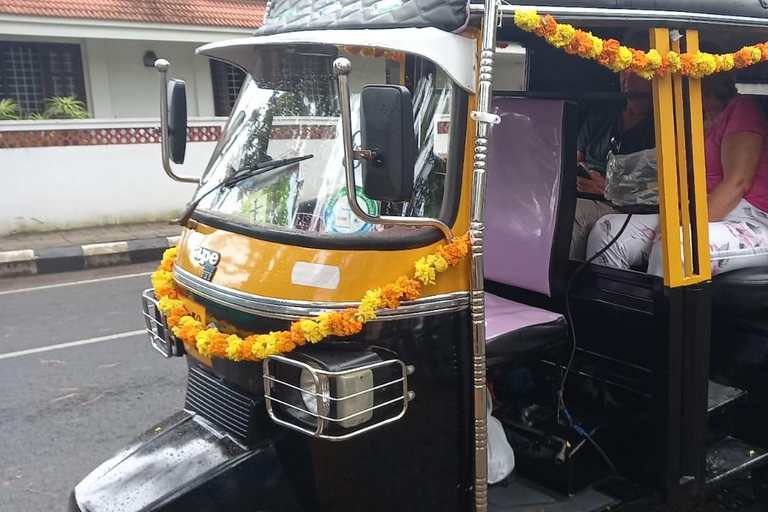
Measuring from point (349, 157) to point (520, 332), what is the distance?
1043mm

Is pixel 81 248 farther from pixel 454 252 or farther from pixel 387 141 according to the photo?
pixel 387 141

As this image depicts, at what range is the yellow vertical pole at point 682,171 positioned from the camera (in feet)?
8.37

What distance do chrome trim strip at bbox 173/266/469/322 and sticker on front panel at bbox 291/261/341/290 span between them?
2.2 inches

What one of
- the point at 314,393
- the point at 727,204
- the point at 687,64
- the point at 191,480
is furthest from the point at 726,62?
the point at 191,480

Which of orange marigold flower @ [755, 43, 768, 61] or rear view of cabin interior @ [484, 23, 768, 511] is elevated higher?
orange marigold flower @ [755, 43, 768, 61]

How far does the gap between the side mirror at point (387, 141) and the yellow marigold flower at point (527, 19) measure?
461 mm

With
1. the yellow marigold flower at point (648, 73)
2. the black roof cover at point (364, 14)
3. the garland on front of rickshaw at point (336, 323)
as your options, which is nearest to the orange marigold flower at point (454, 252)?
the garland on front of rickshaw at point (336, 323)

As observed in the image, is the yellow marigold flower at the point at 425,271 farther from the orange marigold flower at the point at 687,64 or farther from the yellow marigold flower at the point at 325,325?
the orange marigold flower at the point at 687,64

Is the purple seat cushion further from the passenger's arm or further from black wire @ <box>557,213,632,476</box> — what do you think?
the passenger's arm

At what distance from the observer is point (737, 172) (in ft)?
10.2

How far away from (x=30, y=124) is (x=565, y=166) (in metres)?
9.55

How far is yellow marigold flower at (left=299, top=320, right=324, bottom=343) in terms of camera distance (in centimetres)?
215

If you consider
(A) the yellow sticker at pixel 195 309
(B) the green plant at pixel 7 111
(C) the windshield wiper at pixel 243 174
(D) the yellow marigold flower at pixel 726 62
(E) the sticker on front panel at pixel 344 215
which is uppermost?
(B) the green plant at pixel 7 111

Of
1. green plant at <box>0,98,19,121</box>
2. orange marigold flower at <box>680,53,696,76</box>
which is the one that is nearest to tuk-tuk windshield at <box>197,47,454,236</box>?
orange marigold flower at <box>680,53,696,76</box>
